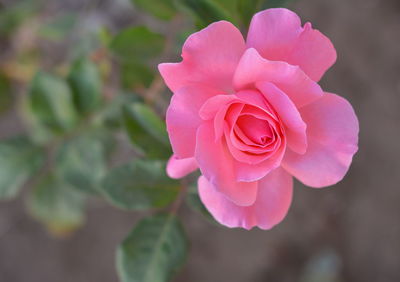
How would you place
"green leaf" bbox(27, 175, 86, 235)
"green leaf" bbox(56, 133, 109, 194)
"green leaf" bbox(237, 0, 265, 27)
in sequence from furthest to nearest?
"green leaf" bbox(27, 175, 86, 235) < "green leaf" bbox(56, 133, 109, 194) < "green leaf" bbox(237, 0, 265, 27)

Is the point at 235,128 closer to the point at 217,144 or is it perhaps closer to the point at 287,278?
the point at 217,144

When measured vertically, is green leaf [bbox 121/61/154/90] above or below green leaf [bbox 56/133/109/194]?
above

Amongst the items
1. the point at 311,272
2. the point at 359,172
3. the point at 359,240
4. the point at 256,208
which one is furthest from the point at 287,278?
the point at 256,208

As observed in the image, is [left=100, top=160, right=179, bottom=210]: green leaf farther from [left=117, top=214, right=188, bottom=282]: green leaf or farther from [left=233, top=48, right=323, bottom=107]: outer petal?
[left=233, top=48, right=323, bottom=107]: outer petal

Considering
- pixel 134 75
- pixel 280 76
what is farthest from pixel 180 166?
pixel 134 75

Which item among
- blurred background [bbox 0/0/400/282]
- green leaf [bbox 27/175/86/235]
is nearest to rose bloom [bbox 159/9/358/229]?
green leaf [bbox 27/175/86/235]

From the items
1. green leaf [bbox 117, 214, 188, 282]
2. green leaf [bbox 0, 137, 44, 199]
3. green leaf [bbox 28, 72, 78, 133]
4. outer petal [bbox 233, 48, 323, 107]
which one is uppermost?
outer petal [bbox 233, 48, 323, 107]

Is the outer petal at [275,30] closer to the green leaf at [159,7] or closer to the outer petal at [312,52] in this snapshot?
the outer petal at [312,52]
